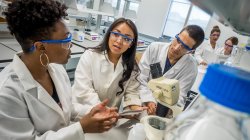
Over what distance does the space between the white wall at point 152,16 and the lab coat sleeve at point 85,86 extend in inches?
153

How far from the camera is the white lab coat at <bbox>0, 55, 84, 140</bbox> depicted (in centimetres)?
90

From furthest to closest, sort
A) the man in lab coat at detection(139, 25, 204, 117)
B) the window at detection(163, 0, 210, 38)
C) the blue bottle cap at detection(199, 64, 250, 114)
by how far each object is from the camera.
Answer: the window at detection(163, 0, 210, 38), the man in lab coat at detection(139, 25, 204, 117), the blue bottle cap at detection(199, 64, 250, 114)

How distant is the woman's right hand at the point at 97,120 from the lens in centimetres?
105

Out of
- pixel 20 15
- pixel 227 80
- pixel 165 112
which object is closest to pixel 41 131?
pixel 20 15

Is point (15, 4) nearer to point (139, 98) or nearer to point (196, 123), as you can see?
point (196, 123)

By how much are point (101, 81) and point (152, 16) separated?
4.01 m

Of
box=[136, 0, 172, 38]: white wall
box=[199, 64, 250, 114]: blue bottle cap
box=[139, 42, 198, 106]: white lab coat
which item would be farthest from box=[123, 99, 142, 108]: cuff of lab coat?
box=[136, 0, 172, 38]: white wall

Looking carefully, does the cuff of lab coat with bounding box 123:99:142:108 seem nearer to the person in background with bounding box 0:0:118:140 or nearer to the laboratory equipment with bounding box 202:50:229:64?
the person in background with bounding box 0:0:118:140

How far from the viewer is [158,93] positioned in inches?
37.0

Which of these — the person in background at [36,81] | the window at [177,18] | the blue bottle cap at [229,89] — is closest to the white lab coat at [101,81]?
the person in background at [36,81]

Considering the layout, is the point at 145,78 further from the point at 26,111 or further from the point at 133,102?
the point at 26,111

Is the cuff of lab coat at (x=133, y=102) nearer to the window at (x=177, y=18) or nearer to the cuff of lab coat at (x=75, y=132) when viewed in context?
the cuff of lab coat at (x=75, y=132)

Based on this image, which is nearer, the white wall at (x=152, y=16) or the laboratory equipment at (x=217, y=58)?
the laboratory equipment at (x=217, y=58)

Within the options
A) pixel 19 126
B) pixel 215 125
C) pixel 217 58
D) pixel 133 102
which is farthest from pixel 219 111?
pixel 217 58
